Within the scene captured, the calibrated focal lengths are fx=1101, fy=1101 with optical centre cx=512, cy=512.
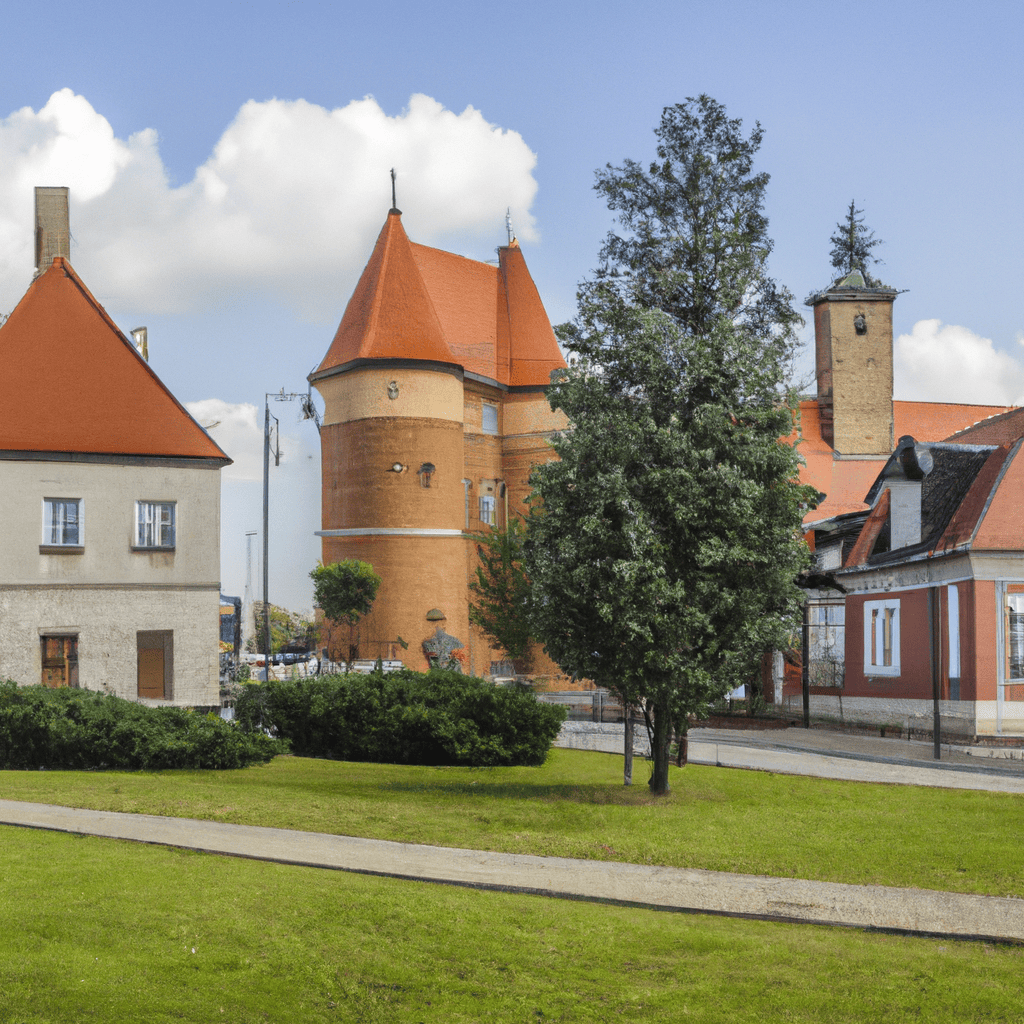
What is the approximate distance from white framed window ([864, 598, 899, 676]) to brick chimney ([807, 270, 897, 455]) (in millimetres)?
20645

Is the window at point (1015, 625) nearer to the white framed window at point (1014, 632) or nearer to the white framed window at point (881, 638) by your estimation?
the white framed window at point (1014, 632)

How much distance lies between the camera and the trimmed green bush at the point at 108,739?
17938 mm

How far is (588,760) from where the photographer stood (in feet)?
69.5

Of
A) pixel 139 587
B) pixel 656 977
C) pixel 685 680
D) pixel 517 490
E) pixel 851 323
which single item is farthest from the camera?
pixel 517 490

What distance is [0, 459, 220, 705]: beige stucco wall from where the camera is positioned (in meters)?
28.4

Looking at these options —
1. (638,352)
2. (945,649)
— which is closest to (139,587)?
(638,352)

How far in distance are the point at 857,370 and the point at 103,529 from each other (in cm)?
3327

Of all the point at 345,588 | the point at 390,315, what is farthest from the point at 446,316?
the point at 345,588

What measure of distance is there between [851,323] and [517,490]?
Result: 57.4ft

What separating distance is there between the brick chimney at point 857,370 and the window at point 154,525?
97.9ft

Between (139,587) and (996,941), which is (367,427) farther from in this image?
(996,941)

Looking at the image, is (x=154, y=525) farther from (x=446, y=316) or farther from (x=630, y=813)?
(x=446, y=316)

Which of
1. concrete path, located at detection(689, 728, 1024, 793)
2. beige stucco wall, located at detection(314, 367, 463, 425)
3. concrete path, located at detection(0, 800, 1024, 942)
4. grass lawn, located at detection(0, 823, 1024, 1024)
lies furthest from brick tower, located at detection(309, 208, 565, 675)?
grass lawn, located at detection(0, 823, 1024, 1024)

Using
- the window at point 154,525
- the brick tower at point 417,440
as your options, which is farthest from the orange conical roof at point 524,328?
the window at point 154,525
